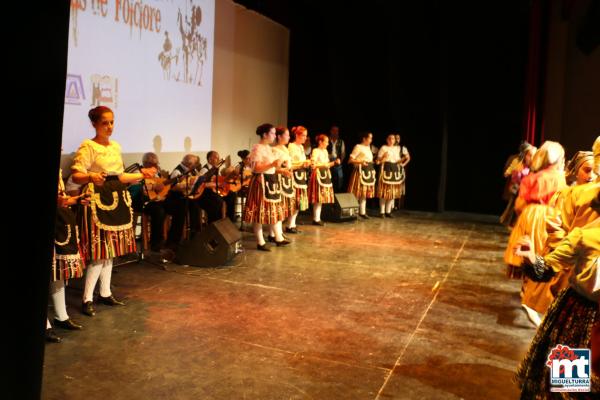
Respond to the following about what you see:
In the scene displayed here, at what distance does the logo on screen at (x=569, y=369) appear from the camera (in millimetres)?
1780

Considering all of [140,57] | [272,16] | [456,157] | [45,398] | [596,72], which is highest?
[272,16]

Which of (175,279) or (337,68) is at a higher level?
(337,68)

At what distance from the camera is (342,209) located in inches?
313

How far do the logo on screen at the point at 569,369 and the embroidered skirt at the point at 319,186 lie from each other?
5.63 metres

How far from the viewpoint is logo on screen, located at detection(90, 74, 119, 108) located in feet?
16.9

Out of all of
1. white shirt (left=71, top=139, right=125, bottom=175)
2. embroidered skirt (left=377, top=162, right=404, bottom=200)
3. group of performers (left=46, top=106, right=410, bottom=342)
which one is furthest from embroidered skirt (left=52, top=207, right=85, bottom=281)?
embroidered skirt (left=377, top=162, right=404, bottom=200)

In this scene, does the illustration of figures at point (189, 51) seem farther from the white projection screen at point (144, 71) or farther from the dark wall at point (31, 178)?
the dark wall at point (31, 178)

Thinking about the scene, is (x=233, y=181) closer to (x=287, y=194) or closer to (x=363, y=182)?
(x=287, y=194)

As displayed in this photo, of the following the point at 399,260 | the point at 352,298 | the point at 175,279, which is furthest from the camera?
the point at 399,260

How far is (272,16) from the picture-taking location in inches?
370

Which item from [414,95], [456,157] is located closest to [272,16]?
[414,95]

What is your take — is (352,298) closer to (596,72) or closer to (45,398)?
(45,398)

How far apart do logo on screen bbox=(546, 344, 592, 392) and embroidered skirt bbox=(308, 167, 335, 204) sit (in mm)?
5631

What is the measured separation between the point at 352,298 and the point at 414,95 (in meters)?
6.10
